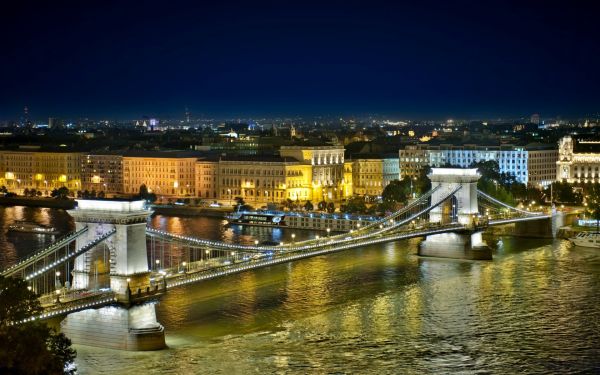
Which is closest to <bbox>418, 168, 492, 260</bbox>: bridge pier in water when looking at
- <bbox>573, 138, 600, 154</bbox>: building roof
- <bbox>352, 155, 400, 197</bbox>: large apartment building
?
<bbox>352, 155, 400, 197</bbox>: large apartment building

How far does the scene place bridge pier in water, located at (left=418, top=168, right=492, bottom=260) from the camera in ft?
81.9

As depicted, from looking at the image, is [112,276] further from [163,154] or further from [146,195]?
[163,154]

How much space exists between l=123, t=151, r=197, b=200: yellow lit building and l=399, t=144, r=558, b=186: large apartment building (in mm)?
8099

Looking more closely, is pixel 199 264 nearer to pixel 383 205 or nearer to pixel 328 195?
pixel 383 205

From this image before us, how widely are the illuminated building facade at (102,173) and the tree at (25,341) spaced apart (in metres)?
34.1

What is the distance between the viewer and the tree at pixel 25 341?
11305 millimetres

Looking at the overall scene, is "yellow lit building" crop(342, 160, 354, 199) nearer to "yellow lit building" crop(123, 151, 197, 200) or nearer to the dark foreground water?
"yellow lit building" crop(123, 151, 197, 200)

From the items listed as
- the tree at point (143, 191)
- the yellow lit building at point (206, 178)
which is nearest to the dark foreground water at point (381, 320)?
the tree at point (143, 191)

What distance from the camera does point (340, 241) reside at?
2102 cm

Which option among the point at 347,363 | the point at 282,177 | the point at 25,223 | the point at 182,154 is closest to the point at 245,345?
the point at 347,363

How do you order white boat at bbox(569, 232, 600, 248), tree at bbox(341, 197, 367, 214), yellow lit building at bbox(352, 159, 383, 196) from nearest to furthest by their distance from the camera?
1. white boat at bbox(569, 232, 600, 248)
2. tree at bbox(341, 197, 367, 214)
3. yellow lit building at bbox(352, 159, 383, 196)

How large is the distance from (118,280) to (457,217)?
12.5 metres

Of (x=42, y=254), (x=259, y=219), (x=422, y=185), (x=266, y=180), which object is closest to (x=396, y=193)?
(x=422, y=185)

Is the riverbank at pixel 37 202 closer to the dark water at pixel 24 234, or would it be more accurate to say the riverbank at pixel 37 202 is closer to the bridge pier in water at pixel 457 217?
the dark water at pixel 24 234
